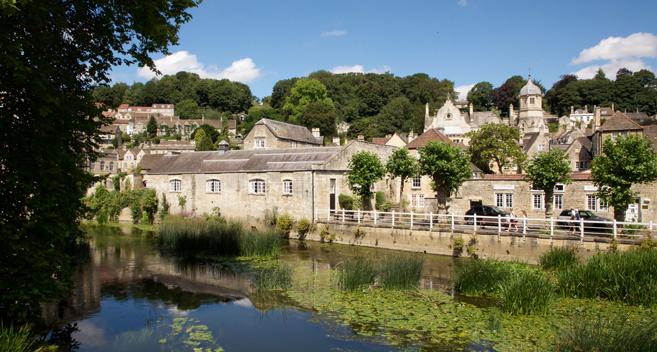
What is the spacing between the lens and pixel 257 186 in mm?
26906

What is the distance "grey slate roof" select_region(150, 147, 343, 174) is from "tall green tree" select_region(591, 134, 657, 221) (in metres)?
14.9

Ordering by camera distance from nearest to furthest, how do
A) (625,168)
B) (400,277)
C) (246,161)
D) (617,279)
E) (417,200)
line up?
(617,279)
(400,277)
(625,168)
(246,161)
(417,200)

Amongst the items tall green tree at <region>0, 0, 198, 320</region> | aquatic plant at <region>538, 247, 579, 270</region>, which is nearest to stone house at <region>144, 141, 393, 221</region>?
aquatic plant at <region>538, 247, 579, 270</region>

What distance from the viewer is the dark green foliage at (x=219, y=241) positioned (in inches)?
686

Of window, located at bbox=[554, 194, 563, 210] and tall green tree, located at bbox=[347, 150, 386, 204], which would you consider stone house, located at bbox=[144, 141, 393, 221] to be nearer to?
tall green tree, located at bbox=[347, 150, 386, 204]

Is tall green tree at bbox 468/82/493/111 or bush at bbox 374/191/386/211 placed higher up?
tall green tree at bbox 468/82/493/111

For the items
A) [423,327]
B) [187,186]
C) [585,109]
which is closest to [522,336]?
[423,327]

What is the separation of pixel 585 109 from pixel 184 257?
348 ft

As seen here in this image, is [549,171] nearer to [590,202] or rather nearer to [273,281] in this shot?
[590,202]

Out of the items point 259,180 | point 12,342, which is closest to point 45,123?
point 12,342

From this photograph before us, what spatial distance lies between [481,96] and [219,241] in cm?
11171

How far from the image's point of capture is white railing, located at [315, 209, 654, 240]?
627 inches

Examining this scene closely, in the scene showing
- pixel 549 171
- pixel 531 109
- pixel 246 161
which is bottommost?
pixel 549 171

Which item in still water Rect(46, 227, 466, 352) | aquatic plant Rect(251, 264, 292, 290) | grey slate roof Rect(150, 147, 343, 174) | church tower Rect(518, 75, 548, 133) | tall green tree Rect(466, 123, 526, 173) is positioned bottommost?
still water Rect(46, 227, 466, 352)
